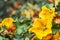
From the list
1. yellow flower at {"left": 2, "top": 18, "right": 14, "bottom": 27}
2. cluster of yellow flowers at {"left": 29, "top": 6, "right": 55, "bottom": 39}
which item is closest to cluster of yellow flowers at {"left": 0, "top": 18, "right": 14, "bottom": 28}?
yellow flower at {"left": 2, "top": 18, "right": 14, "bottom": 27}

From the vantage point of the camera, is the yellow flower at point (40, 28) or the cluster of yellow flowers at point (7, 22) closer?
the yellow flower at point (40, 28)

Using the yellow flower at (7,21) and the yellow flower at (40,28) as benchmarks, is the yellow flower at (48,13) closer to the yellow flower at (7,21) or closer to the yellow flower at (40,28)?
the yellow flower at (40,28)

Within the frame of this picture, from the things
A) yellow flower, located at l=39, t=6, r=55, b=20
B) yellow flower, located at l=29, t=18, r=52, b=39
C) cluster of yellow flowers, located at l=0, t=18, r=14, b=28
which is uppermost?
cluster of yellow flowers, located at l=0, t=18, r=14, b=28

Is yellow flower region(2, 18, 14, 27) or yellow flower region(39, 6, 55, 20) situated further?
yellow flower region(2, 18, 14, 27)

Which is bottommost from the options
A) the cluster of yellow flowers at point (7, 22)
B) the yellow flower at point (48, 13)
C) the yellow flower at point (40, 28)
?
the yellow flower at point (40, 28)

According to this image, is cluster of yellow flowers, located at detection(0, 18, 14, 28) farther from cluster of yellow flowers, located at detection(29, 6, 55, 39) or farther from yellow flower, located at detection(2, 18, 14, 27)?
cluster of yellow flowers, located at detection(29, 6, 55, 39)

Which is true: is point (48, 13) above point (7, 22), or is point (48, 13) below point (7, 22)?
below

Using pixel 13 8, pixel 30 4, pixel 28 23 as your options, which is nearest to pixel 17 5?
pixel 13 8

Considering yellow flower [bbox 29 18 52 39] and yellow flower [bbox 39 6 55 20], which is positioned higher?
yellow flower [bbox 39 6 55 20]

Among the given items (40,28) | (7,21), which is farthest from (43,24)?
(7,21)

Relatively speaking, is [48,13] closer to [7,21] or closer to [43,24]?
[43,24]

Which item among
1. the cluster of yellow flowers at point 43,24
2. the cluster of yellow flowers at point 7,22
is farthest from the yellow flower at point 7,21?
the cluster of yellow flowers at point 43,24
